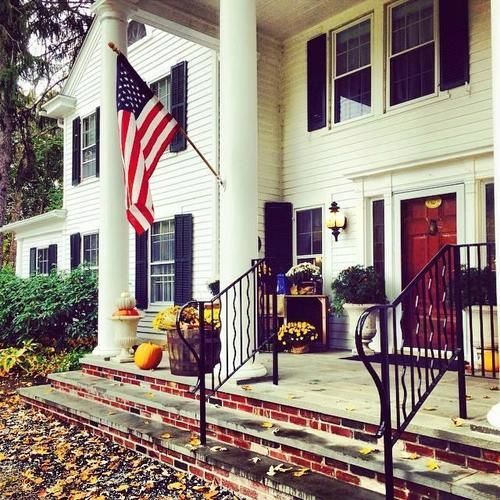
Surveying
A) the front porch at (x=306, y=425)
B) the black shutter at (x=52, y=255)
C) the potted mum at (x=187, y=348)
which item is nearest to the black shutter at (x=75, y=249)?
the black shutter at (x=52, y=255)

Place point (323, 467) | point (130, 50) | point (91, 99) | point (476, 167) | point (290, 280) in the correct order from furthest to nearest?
point (91, 99) → point (130, 50) → point (290, 280) → point (476, 167) → point (323, 467)

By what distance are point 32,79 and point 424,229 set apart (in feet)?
34.3

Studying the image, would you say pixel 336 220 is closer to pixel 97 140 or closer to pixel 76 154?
pixel 97 140

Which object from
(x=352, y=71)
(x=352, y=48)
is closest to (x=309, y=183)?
(x=352, y=71)

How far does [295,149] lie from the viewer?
348 inches

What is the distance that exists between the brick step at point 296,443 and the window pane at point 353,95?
4.75 m

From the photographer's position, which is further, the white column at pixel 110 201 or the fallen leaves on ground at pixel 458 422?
the white column at pixel 110 201

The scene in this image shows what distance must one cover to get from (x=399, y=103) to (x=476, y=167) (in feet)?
4.82

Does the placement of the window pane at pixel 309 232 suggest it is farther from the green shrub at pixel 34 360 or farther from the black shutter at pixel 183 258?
the green shrub at pixel 34 360

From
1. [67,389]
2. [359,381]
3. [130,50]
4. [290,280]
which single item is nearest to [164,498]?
[359,381]

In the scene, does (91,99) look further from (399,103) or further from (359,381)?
(359,381)

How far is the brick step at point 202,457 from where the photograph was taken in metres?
3.46

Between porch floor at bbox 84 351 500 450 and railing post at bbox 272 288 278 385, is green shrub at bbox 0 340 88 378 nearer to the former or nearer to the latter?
porch floor at bbox 84 351 500 450

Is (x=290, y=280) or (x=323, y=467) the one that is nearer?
(x=323, y=467)
